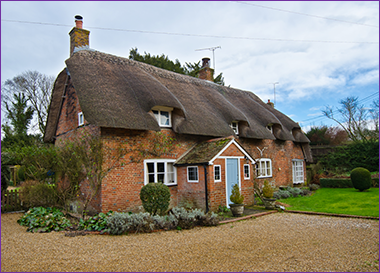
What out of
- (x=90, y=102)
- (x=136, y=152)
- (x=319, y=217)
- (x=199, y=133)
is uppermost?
(x=90, y=102)

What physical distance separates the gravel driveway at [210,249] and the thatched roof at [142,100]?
162 inches

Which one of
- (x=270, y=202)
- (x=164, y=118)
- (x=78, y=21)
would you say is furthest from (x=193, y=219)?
(x=78, y=21)

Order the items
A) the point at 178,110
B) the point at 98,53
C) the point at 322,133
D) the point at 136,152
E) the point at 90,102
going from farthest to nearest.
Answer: the point at 322,133 < the point at 98,53 < the point at 178,110 < the point at 136,152 < the point at 90,102

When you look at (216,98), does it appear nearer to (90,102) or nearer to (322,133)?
(90,102)

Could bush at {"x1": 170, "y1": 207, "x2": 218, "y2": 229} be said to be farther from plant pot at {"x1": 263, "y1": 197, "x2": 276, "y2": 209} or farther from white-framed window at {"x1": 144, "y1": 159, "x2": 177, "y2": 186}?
plant pot at {"x1": 263, "y1": 197, "x2": 276, "y2": 209}

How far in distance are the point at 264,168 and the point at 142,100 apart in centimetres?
944

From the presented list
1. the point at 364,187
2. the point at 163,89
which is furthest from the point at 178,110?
the point at 364,187

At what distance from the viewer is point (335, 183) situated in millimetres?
18953

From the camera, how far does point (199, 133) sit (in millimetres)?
11883

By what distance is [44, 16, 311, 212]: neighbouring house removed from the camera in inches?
389

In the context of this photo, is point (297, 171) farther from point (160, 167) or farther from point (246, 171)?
point (160, 167)

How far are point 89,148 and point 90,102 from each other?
1.78m

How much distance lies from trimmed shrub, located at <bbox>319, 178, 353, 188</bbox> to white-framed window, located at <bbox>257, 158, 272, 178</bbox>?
5.50 metres

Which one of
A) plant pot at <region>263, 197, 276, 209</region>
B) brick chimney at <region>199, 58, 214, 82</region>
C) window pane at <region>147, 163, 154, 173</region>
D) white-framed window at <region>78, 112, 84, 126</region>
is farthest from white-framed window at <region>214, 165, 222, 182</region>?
brick chimney at <region>199, 58, 214, 82</region>
